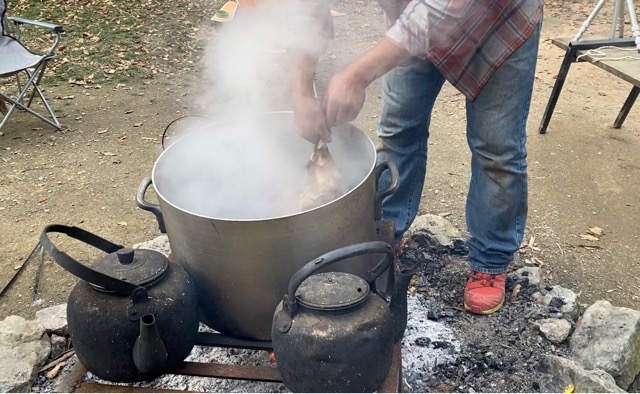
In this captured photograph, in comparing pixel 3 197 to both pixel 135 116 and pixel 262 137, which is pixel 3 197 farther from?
pixel 262 137

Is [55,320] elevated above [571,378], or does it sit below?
below

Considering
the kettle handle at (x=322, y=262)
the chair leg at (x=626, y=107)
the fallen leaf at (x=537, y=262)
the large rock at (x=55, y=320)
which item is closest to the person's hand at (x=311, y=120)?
the kettle handle at (x=322, y=262)

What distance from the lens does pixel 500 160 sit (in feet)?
7.86

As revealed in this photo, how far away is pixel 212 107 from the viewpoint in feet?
18.7

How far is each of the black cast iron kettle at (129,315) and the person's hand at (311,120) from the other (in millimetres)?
706

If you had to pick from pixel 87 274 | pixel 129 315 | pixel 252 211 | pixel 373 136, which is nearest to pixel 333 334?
pixel 129 315

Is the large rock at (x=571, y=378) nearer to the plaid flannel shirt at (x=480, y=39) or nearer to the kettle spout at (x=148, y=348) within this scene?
the plaid flannel shirt at (x=480, y=39)

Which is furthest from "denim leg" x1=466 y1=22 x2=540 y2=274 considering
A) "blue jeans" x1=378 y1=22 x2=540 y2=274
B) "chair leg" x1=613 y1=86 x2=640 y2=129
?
"chair leg" x1=613 y1=86 x2=640 y2=129

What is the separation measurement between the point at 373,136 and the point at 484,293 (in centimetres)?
247

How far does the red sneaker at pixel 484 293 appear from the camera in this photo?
102 inches

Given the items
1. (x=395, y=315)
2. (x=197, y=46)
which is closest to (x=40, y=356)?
(x=395, y=315)

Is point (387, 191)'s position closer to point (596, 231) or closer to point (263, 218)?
point (263, 218)

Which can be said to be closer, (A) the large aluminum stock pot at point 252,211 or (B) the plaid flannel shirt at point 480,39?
(A) the large aluminum stock pot at point 252,211

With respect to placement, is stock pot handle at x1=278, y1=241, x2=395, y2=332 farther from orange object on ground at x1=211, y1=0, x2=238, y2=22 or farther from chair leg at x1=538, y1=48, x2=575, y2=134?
orange object on ground at x1=211, y1=0, x2=238, y2=22
